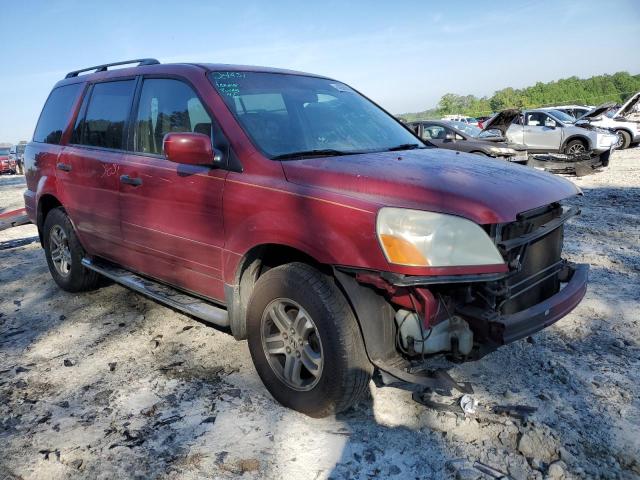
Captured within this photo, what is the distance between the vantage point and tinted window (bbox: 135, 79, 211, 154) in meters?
3.21

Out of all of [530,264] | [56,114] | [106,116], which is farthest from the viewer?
[56,114]

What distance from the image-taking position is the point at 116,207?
3.81m

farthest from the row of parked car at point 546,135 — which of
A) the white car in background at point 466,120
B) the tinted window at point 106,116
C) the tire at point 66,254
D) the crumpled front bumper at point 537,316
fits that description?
the crumpled front bumper at point 537,316

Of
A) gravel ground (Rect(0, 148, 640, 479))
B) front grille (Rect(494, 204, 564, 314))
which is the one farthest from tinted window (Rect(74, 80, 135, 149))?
front grille (Rect(494, 204, 564, 314))

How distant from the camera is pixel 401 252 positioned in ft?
7.30

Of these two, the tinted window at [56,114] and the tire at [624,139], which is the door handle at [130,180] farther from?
the tire at [624,139]

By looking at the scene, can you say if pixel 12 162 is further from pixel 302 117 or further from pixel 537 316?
pixel 537 316

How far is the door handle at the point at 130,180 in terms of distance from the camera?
351cm

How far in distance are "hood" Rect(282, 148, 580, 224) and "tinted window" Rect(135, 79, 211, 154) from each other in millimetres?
840

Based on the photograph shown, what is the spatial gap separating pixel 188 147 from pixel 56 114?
8.94 feet

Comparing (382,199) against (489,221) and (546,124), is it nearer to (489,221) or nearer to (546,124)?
(489,221)

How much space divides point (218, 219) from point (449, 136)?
10.2 meters

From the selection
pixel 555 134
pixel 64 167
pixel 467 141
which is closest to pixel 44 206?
pixel 64 167

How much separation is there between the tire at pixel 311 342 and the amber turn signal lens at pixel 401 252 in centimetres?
40
